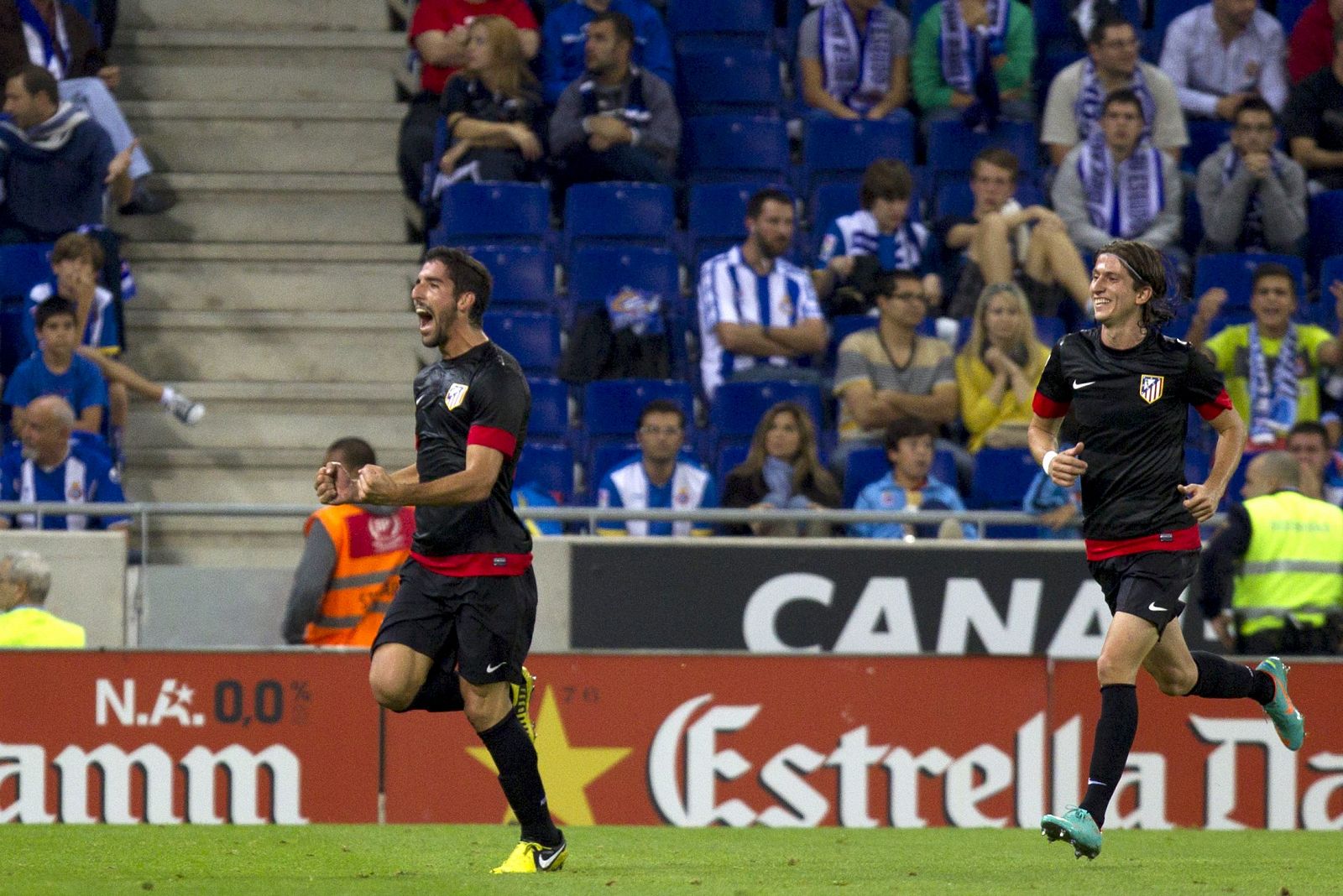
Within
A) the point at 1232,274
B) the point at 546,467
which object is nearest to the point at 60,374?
the point at 546,467

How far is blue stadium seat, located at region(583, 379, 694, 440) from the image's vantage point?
11.5 meters

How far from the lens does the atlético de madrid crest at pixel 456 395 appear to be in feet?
20.5

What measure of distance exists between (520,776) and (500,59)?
7.11 m

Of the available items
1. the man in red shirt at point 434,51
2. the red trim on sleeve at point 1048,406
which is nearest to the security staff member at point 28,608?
the man in red shirt at point 434,51

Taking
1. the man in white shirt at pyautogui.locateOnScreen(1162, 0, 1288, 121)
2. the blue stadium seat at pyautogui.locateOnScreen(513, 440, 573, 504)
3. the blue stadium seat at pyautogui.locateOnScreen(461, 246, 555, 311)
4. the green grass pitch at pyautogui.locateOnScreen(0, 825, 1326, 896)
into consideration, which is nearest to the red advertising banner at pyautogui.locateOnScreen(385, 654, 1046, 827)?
the green grass pitch at pyautogui.locateOnScreen(0, 825, 1326, 896)

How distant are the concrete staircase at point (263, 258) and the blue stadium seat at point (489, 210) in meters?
0.79

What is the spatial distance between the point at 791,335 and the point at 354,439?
10.1ft

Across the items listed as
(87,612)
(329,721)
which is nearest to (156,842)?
(329,721)

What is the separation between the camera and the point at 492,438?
242 inches

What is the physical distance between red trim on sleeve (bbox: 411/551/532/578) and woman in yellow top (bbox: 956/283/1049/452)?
208 inches

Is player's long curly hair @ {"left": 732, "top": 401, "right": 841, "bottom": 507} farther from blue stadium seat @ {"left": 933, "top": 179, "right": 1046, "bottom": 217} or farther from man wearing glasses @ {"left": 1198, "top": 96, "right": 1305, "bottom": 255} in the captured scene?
man wearing glasses @ {"left": 1198, "top": 96, "right": 1305, "bottom": 255}

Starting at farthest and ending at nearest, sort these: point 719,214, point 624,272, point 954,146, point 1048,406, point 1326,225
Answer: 1. point 954,146
2. point 1326,225
3. point 719,214
4. point 624,272
5. point 1048,406

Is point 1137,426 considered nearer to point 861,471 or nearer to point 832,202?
point 861,471

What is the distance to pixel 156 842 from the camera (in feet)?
24.7
